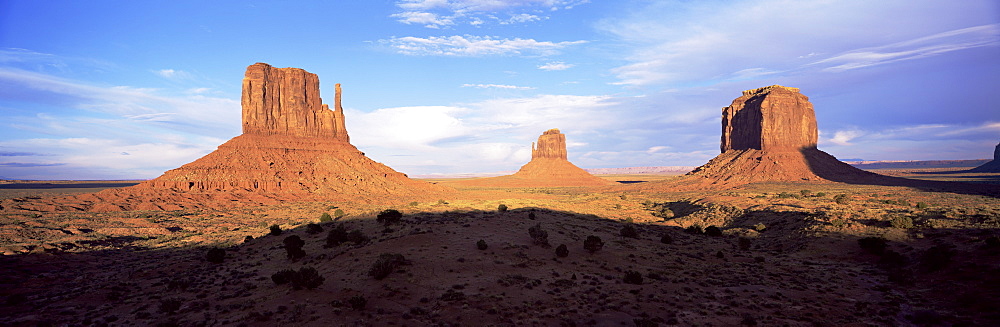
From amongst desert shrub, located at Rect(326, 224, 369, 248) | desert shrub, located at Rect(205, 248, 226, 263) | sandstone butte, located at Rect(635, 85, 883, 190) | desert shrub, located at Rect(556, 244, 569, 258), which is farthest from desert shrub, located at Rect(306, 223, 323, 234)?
sandstone butte, located at Rect(635, 85, 883, 190)

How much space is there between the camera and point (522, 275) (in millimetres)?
20984

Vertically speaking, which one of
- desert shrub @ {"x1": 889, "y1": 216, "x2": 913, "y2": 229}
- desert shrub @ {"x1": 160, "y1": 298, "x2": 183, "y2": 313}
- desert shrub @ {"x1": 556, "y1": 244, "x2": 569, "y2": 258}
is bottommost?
desert shrub @ {"x1": 160, "y1": 298, "x2": 183, "y2": 313}

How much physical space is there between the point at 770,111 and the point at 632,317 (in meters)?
109

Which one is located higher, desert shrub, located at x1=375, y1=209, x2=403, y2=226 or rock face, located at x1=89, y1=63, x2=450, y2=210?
rock face, located at x1=89, y1=63, x2=450, y2=210

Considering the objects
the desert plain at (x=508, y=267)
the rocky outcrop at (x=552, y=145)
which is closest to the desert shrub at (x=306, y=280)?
the desert plain at (x=508, y=267)

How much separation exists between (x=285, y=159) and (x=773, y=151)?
11309 centimetres

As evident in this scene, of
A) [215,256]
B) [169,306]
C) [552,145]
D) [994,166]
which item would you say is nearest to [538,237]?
[169,306]

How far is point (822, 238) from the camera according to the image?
31578 millimetres

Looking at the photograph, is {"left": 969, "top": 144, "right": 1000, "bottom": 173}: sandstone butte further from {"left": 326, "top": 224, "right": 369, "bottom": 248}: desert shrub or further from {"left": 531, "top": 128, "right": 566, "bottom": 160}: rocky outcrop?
{"left": 326, "top": 224, "right": 369, "bottom": 248}: desert shrub

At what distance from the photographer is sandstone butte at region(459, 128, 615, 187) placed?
15450cm

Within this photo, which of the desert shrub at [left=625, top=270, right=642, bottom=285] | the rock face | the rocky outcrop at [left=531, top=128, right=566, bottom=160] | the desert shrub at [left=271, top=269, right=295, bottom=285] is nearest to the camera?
the desert shrub at [left=271, top=269, right=295, bottom=285]

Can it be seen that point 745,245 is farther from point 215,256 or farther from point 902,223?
point 215,256

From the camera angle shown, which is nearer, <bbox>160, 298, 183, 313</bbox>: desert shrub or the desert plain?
the desert plain

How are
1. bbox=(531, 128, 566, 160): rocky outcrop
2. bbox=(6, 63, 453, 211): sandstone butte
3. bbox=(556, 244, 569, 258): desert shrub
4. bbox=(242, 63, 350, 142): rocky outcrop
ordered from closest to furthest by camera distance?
bbox=(556, 244, 569, 258): desert shrub, bbox=(6, 63, 453, 211): sandstone butte, bbox=(242, 63, 350, 142): rocky outcrop, bbox=(531, 128, 566, 160): rocky outcrop
